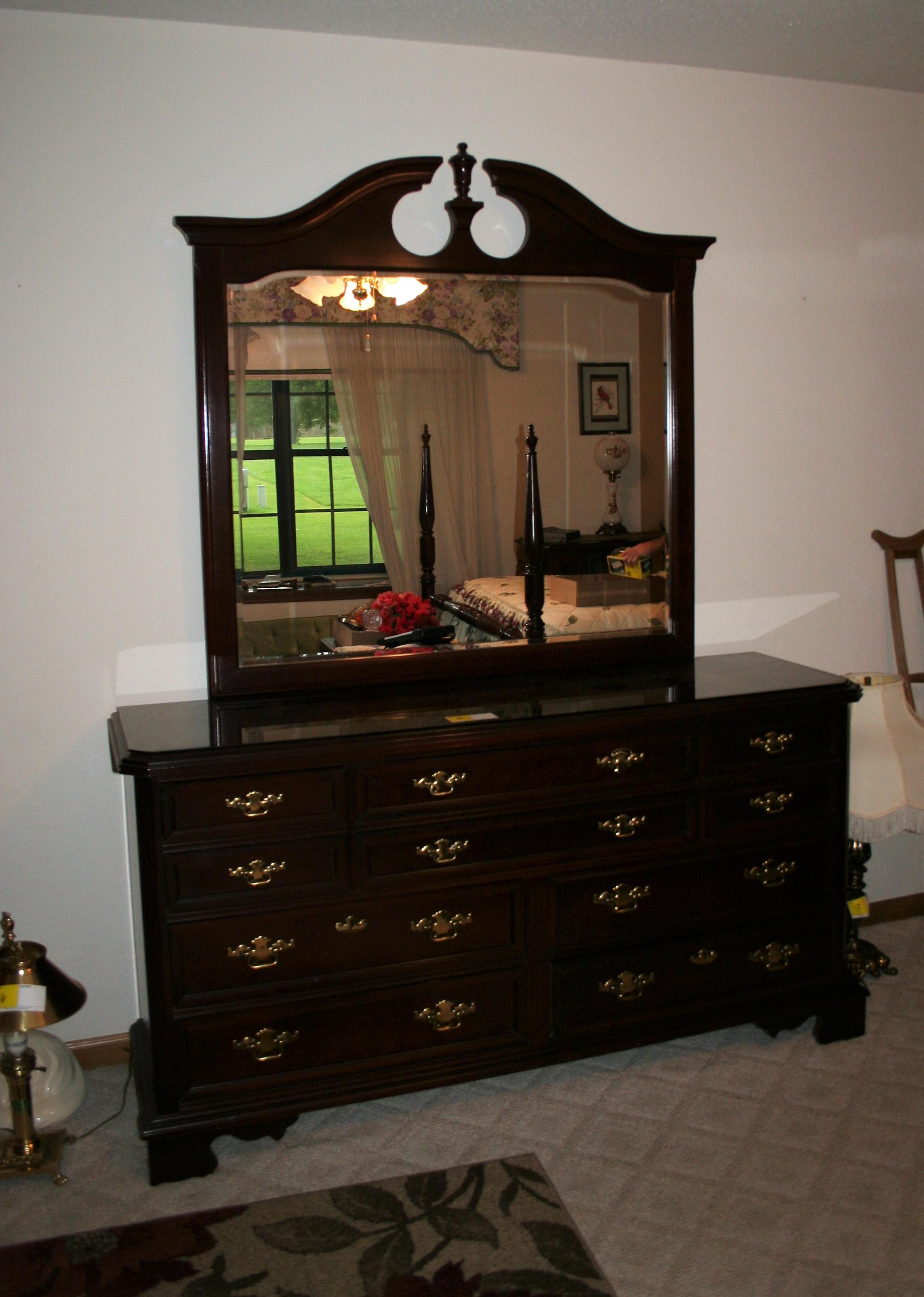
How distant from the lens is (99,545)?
2.57 meters

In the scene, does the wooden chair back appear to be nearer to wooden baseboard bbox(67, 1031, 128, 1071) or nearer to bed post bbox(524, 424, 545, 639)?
bed post bbox(524, 424, 545, 639)

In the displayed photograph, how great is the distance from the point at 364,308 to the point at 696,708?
1224 millimetres

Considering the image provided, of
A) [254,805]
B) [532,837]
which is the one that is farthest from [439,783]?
[254,805]

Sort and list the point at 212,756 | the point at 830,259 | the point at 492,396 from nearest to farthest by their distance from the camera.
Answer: the point at 212,756 < the point at 492,396 < the point at 830,259

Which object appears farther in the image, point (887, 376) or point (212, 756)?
point (887, 376)

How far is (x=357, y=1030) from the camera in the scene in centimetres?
238

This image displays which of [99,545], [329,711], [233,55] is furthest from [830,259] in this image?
[99,545]

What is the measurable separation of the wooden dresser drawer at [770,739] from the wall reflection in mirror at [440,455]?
48 cm

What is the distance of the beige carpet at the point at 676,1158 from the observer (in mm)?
2057

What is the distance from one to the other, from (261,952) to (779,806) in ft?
4.14

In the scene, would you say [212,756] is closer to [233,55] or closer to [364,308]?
[364,308]

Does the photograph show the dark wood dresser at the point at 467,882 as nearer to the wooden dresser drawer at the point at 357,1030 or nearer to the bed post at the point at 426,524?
the wooden dresser drawer at the point at 357,1030

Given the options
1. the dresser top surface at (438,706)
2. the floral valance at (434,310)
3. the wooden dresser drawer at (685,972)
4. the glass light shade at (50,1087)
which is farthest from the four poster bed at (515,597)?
the glass light shade at (50,1087)

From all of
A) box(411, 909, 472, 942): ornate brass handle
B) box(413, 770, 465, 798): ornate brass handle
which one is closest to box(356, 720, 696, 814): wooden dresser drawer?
box(413, 770, 465, 798): ornate brass handle
